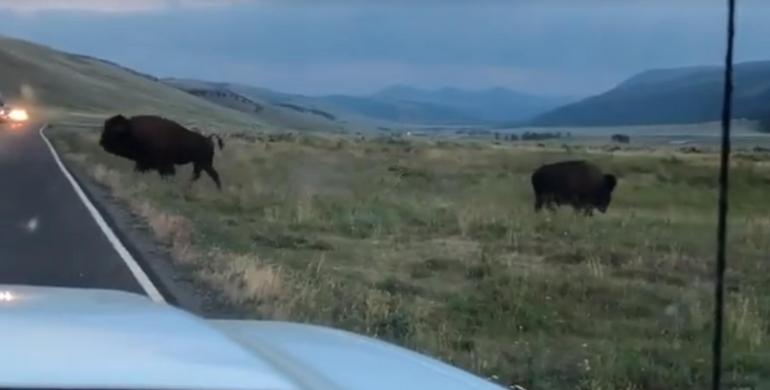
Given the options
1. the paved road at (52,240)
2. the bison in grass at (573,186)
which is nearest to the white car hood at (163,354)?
the paved road at (52,240)

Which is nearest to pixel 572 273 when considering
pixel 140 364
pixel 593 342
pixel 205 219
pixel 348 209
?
pixel 593 342

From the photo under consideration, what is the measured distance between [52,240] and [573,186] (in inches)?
637

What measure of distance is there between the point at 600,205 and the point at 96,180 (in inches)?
411

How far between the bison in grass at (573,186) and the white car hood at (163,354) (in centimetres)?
2907

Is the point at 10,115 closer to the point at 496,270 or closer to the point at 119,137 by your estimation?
the point at 119,137

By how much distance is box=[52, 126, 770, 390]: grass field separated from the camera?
11.9 m

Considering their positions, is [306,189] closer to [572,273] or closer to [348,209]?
[348,209]

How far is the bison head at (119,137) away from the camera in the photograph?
39.4 meters

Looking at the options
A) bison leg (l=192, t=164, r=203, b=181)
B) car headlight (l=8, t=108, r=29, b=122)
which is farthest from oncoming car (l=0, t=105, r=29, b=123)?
bison leg (l=192, t=164, r=203, b=181)

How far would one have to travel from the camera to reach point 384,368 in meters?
3.62

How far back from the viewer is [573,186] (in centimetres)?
3381

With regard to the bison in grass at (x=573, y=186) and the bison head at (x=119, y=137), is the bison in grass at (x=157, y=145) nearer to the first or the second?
the bison head at (x=119, y=137)

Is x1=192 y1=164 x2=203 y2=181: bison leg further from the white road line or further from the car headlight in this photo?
the car headlight

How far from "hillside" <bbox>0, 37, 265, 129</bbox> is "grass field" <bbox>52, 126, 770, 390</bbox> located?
4458 inches
